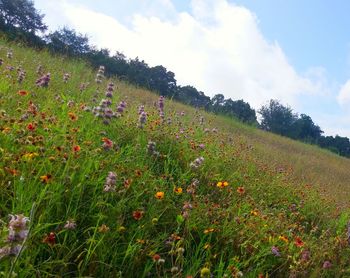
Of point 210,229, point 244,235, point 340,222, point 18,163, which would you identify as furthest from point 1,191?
point 340,222

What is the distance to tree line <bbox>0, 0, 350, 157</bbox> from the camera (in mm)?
18922

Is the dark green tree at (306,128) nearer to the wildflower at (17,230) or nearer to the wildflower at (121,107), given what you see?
the wildflower at (121,107)

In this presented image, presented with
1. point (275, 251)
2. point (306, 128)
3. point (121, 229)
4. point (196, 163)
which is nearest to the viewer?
point (121, 229)

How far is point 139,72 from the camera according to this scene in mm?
31188

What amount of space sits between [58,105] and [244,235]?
2228 mm

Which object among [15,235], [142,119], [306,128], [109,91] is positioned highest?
[306,128]

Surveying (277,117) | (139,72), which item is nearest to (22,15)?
(139,72)

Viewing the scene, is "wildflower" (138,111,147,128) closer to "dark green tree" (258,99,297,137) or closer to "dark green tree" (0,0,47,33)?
"dark green tree" (0,0,47,33)

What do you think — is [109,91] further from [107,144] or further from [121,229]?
[121,229]

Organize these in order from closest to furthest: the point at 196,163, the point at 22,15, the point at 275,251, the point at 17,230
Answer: the point at 17,230 < the point at 275,251 < the point at 196,163 < the point at 22,15

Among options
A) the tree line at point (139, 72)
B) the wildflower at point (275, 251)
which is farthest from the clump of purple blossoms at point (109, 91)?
the tree line at point (139, 72)

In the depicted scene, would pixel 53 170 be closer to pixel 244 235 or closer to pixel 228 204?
pixel 244 235

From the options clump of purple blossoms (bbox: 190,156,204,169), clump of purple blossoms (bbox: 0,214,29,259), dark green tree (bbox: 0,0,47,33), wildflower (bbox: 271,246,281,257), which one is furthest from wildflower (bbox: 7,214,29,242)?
dark green tree (bbox: 0,0,47,33)

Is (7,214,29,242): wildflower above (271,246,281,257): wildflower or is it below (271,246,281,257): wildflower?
above
